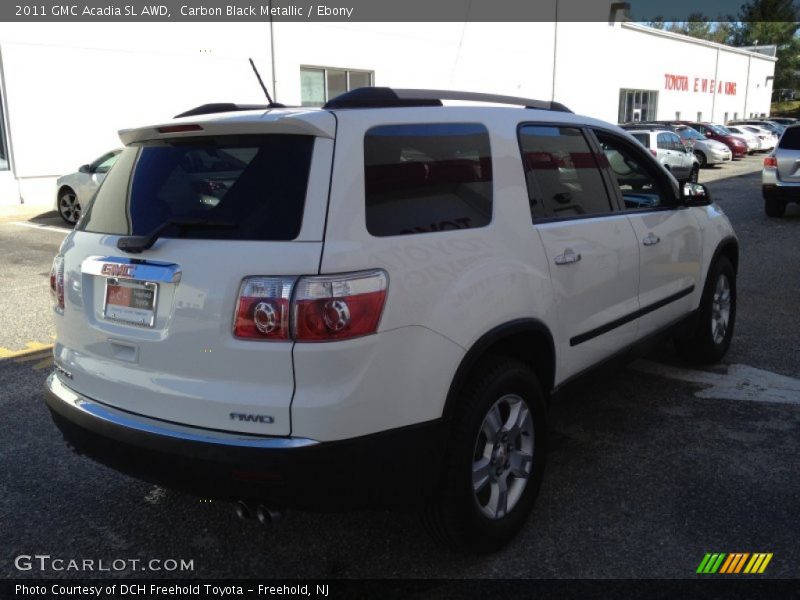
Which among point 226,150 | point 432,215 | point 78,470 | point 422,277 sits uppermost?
point 226,150

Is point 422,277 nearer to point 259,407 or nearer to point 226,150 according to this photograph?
point 259,407

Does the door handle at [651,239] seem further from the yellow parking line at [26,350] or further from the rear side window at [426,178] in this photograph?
the yellow parking line at [26,350]

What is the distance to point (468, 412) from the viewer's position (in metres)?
2.73

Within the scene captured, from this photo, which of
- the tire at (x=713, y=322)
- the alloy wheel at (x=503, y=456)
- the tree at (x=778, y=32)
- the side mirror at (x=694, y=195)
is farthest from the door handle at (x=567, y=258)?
the tree at (x=778, y=32)

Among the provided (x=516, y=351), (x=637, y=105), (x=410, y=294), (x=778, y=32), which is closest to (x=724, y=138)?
(x=637, y=105)

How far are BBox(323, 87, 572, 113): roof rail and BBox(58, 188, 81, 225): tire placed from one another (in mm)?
12334

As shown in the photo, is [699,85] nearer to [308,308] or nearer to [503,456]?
[503,456]

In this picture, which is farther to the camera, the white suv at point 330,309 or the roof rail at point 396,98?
the roof rail at point 396,98

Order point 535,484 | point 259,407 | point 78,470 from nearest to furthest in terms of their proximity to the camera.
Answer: point 259,407 < point 535,484 < point 78,470

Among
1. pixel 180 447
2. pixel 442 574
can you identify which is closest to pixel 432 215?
pixel 180 447

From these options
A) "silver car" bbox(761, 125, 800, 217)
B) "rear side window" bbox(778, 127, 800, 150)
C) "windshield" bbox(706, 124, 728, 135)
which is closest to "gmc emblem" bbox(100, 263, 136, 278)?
"silver car" bbox(761, 125, 800, 217)

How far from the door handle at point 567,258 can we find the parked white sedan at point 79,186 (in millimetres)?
11292

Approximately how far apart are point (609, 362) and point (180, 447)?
232cm

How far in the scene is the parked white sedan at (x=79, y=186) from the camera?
13.1 m
